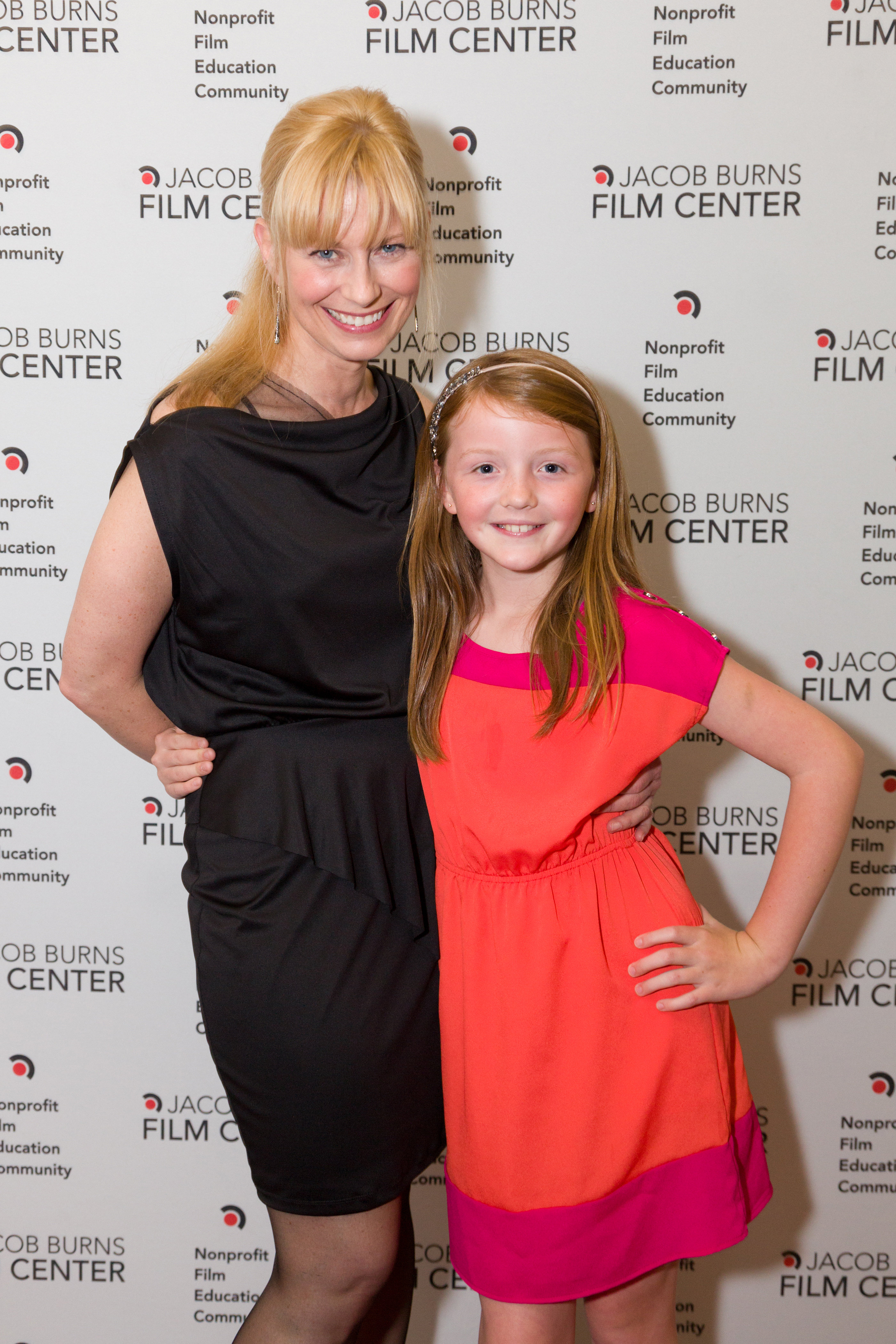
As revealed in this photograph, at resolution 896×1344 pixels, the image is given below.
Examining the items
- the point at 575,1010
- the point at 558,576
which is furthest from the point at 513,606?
the point at 575,1010

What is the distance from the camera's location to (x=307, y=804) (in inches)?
53.4

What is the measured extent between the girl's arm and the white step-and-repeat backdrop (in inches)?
31.2

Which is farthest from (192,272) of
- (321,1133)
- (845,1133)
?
(845,1133)

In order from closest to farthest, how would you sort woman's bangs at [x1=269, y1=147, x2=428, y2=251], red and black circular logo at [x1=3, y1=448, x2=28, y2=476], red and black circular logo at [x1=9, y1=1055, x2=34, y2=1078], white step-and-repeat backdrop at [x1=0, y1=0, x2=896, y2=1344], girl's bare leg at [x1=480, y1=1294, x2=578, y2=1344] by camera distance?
woman's bangs at [x1=269, y1=147, x2=428, y2=251]
girl's bare leg at [x1=480, y1=1294, x2=578, y2=1344]
white step-and-repeat backdrop at [x1=0, y1=0, x2=896, y2=1344]
red and black circular logo at [x1=3, y1=448, x2=28, y2=476]
red and black circular logo at [x1=9, y1=1055, x2=34, y2=1078]

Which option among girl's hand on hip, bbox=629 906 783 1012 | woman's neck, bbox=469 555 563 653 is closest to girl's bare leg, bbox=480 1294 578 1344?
girl's hand on hip, bbox=629 906 783 1012

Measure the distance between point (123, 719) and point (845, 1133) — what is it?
168 cm

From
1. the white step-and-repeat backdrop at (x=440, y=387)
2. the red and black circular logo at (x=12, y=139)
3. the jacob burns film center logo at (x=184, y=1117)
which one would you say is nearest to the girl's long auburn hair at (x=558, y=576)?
the white step-and-repeat backdrop at (x=440, y=387)

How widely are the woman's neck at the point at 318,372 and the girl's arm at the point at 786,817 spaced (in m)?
0.60

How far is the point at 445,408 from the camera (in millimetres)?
1363

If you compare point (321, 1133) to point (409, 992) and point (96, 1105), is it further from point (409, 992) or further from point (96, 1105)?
point (96, 1105)

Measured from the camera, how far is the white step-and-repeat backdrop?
188cm

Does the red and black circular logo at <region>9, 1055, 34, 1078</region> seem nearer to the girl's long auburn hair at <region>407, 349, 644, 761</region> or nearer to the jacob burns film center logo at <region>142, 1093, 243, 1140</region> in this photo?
the jacob burns film center logo at <region>142, 1093, 243, 1140</region>

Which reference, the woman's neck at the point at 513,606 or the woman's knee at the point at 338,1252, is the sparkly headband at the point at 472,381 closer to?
the woman's neck at the point at 513,606

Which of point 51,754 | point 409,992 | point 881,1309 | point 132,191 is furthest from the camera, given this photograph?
point 881,1309
